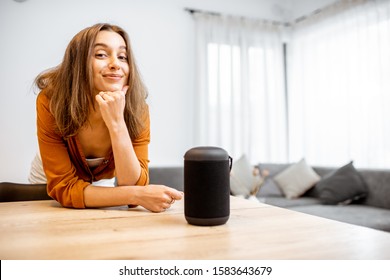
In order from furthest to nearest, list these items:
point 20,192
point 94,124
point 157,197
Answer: point 20,192
point 94,124
point 157,197

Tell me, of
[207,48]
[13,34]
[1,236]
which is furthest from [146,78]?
[1,236]

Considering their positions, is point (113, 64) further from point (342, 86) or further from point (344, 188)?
point (342, 86)

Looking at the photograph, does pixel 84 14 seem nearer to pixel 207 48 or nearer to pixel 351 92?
pixel 207 48

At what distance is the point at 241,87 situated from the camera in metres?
4.01

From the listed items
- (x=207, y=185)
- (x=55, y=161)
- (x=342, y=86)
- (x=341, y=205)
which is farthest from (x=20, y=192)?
(x=342, y=86)

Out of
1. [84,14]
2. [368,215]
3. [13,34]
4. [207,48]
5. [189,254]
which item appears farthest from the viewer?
[207,48]

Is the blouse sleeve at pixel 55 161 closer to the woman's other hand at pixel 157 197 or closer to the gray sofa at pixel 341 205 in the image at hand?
the woman's other hand at pixel 157 197

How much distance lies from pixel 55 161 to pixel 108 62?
0.35 m

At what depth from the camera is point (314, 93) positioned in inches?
158

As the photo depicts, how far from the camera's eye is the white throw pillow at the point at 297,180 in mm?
3283

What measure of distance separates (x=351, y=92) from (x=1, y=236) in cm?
358

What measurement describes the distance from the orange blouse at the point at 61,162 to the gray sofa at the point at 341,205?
1.89 metres

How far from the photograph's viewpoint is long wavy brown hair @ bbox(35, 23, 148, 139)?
105 centimetres

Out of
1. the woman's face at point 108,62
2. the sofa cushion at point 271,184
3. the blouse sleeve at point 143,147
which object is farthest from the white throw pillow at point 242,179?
the woman's face at point 108,62
